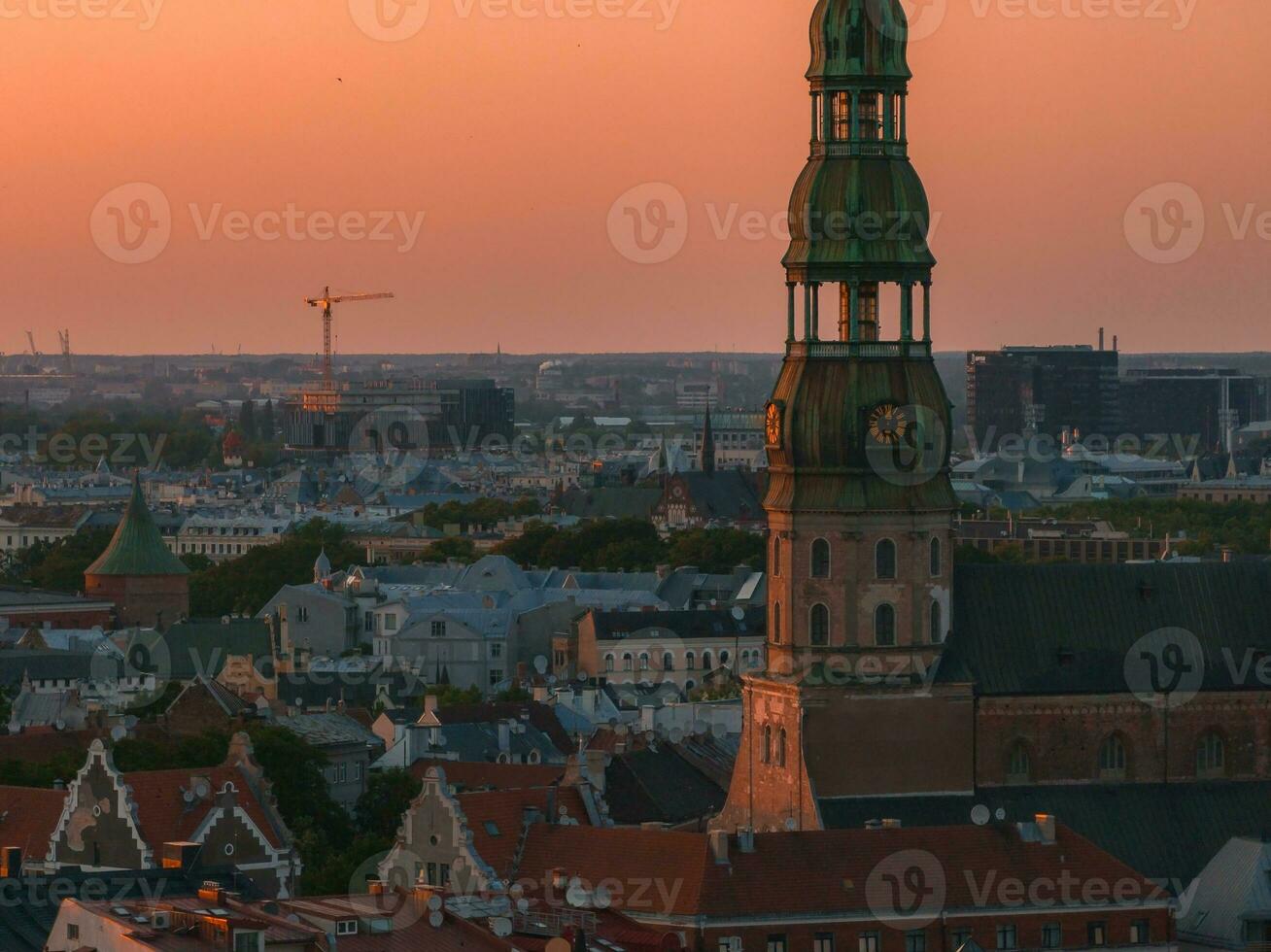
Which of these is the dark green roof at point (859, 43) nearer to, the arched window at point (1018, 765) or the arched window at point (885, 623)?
the arched window at point (885, 623)

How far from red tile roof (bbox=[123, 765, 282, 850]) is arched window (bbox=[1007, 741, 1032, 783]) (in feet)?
46.5

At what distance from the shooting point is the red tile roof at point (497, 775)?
323 ft

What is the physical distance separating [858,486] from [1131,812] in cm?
812

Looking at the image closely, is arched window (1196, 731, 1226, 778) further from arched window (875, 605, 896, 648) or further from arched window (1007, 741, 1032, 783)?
arched window (875, 605, 896, 648)

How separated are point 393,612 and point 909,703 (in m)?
82.4

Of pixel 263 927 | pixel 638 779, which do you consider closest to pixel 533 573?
A: pixel 638 779

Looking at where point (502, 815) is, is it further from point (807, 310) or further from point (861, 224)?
point (861, 224)

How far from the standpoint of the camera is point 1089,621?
289 feet

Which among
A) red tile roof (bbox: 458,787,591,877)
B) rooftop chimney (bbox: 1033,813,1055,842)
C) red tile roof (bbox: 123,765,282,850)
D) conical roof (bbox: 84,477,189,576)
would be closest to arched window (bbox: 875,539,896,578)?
red tile roof (bbox: 458,787,591,877)

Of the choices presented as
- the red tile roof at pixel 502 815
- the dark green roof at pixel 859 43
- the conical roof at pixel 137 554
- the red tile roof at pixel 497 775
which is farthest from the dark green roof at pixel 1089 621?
the conical roof at pixel 137 554

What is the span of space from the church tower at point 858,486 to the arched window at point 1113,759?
2833 millimetres

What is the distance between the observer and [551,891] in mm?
75125

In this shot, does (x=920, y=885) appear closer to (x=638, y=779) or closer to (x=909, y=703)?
(x=909, y=703)

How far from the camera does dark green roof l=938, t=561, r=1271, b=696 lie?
8744 cm
